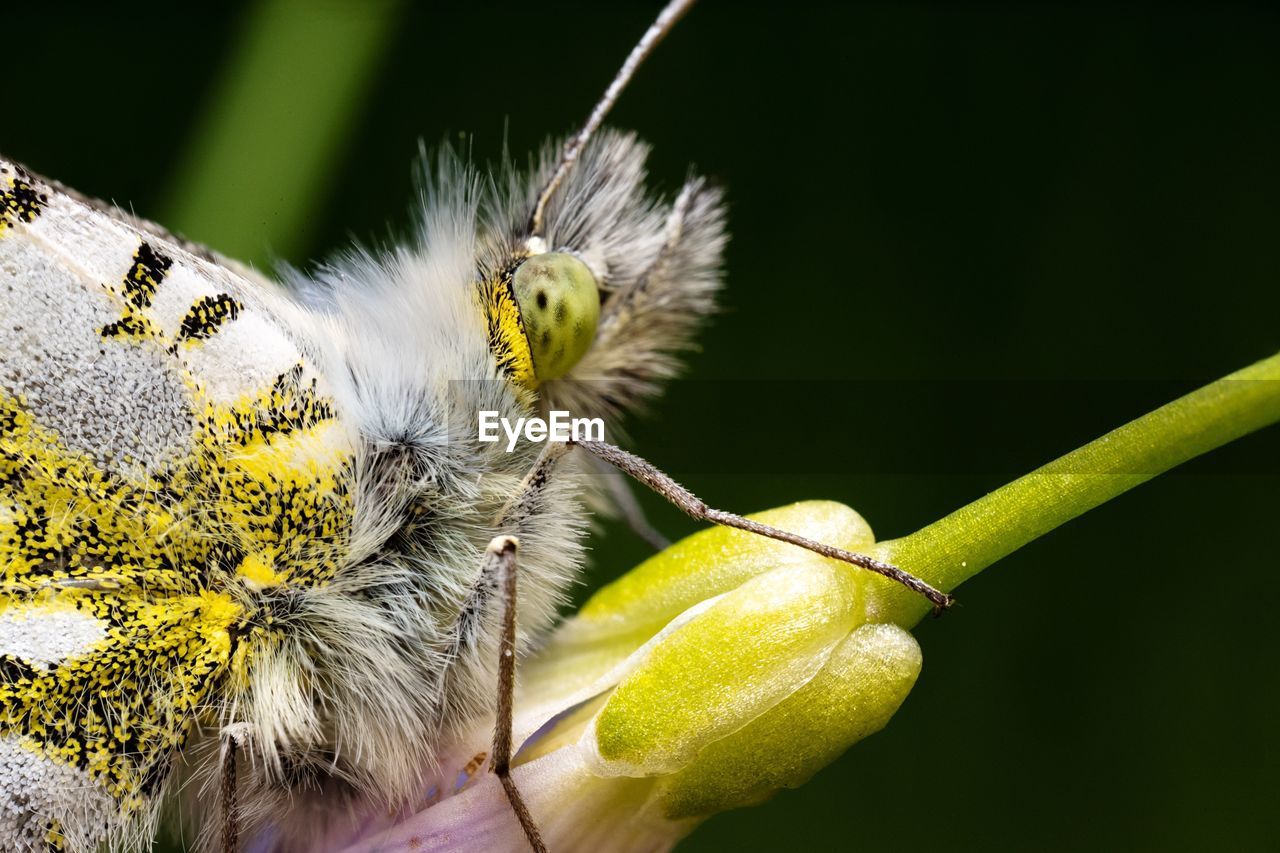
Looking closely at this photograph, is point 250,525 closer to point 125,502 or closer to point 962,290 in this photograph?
point 125,502

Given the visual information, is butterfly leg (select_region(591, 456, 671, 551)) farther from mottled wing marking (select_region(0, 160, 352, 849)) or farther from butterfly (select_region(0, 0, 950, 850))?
mottled wing marking (select_region(0, 160, 352, 849))

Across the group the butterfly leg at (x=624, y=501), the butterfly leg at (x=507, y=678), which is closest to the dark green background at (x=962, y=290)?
the butterfly leg at (x=624, y=501)

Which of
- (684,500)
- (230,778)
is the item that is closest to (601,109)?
(684,500)

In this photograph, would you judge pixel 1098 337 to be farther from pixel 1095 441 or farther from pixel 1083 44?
pixel 1095 441

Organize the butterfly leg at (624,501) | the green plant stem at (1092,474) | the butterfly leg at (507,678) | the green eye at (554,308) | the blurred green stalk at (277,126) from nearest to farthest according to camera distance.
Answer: the green plant stem at (1092,474), the butterfly leg at (507,678), the green eye at (554,308), the butterfly leg at (624,501), the blurred green stalk at (277,126)

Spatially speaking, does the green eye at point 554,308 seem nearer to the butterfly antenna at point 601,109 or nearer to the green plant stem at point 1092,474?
the butterfly antenna at point 601,109
